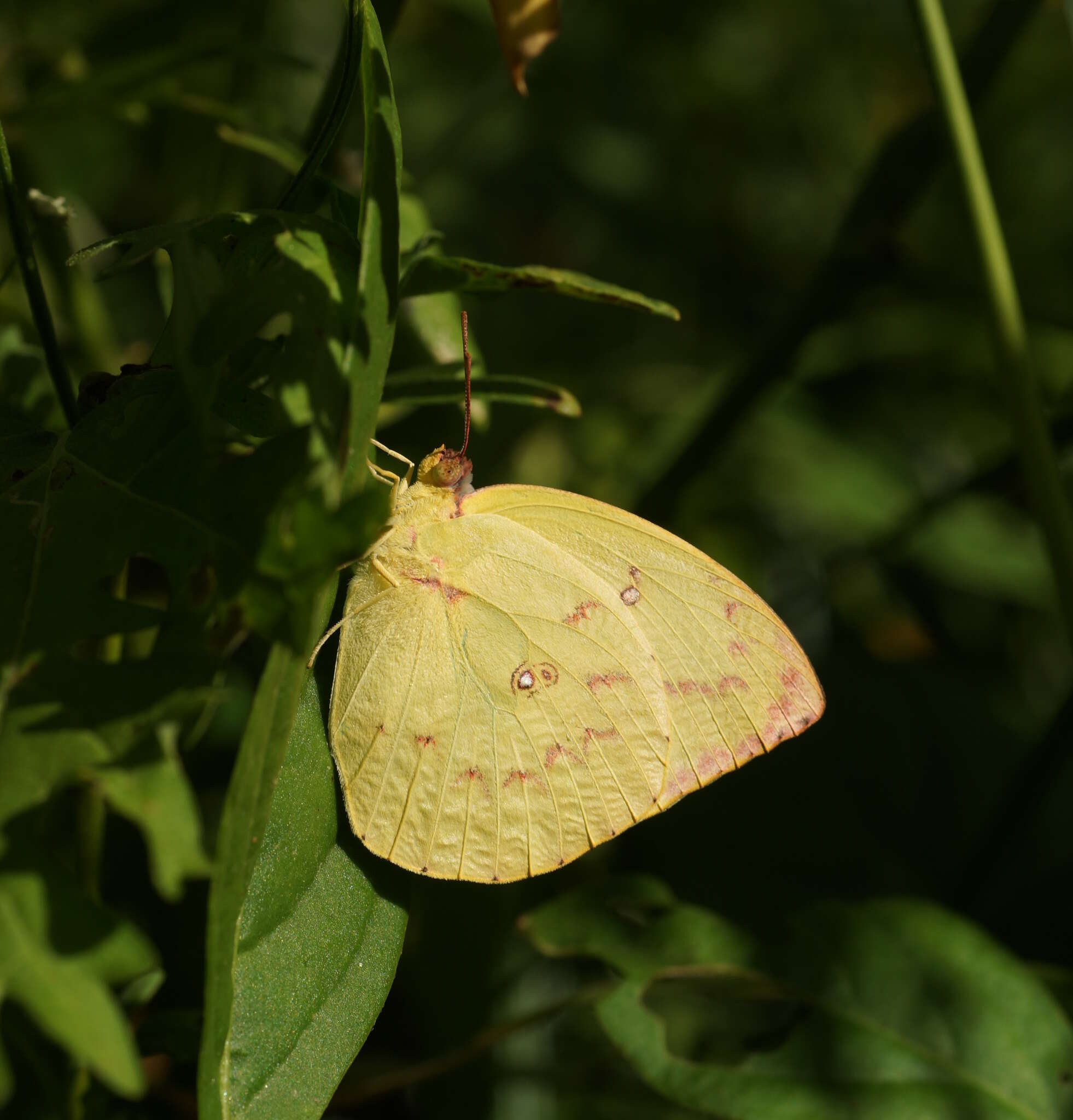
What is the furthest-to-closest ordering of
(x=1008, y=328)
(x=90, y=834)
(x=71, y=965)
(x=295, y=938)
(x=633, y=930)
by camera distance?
1. (x=633, y=930)
2. (x=1008, y=328)
3. (x=90, y=834)
4. (x=295, y=938)
5. (x=71, y=965)

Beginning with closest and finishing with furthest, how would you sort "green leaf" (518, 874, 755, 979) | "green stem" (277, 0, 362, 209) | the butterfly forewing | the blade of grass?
"green stem" (277, 0, 362, 209)
the butterfly forewing
"green leaf" (518, 874, 755, 979)
the blade of grass

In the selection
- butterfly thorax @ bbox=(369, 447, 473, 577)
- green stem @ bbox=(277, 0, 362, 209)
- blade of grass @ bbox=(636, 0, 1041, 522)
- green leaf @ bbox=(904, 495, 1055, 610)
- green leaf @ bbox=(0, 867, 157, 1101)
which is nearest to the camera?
green leaf @ bbox=(0, 867, 157, 1101)

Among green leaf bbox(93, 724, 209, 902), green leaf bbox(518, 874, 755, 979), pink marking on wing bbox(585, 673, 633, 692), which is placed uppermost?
green leaf bbox(93, 724, 209, 902)

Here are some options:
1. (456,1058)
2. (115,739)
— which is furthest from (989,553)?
(115,739)

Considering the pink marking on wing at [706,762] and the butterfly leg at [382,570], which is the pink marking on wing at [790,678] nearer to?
the pink marking on wing at [706,762]

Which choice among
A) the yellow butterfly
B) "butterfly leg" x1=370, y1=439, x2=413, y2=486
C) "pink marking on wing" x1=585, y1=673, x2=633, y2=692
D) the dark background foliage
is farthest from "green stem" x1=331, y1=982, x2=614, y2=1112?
"butterfly leg" x1=370, y1=439, x2=413, y2=486

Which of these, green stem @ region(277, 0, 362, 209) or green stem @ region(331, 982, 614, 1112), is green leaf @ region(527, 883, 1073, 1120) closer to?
green stem @ region(331, 982, 614, 1112)

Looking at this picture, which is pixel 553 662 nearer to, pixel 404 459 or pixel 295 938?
pixel 404 459
